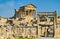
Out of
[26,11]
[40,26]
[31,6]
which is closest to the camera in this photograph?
[40,26]

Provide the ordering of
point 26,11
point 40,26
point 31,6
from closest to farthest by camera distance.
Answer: point 40,26, point 31,6, point 26,11

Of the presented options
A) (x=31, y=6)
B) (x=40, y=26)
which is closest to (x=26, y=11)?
(x=31, y=6)

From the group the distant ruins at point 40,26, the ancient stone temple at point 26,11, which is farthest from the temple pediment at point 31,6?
the distant ruins at point 40,26

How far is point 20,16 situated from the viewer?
7225 cm

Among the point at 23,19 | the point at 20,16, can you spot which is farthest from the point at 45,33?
the point at 20,16

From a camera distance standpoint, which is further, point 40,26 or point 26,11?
point 26,11

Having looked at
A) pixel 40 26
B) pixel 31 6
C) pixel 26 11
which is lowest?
pixel 40 26

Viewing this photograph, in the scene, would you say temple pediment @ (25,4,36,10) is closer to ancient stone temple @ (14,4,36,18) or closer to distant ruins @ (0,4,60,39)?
ancient stone temple @ (14,4,36,18)

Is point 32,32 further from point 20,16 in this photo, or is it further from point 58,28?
point 20,16

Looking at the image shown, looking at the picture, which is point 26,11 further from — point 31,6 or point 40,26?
point 40,26

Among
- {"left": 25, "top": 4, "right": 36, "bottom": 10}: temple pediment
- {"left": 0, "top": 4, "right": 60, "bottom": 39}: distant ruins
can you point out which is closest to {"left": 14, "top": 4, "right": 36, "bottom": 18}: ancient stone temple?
{"left": 25, "top": 4, "right": 36, "bottom": 10}: temple pediment

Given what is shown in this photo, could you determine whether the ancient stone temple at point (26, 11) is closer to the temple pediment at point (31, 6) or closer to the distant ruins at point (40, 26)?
the temple pediment at point (31, 6)

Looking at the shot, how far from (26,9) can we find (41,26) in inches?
503

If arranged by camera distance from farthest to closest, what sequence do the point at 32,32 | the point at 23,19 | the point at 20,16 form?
the point at 20,16
the point at 23,19
the point at 32,32
